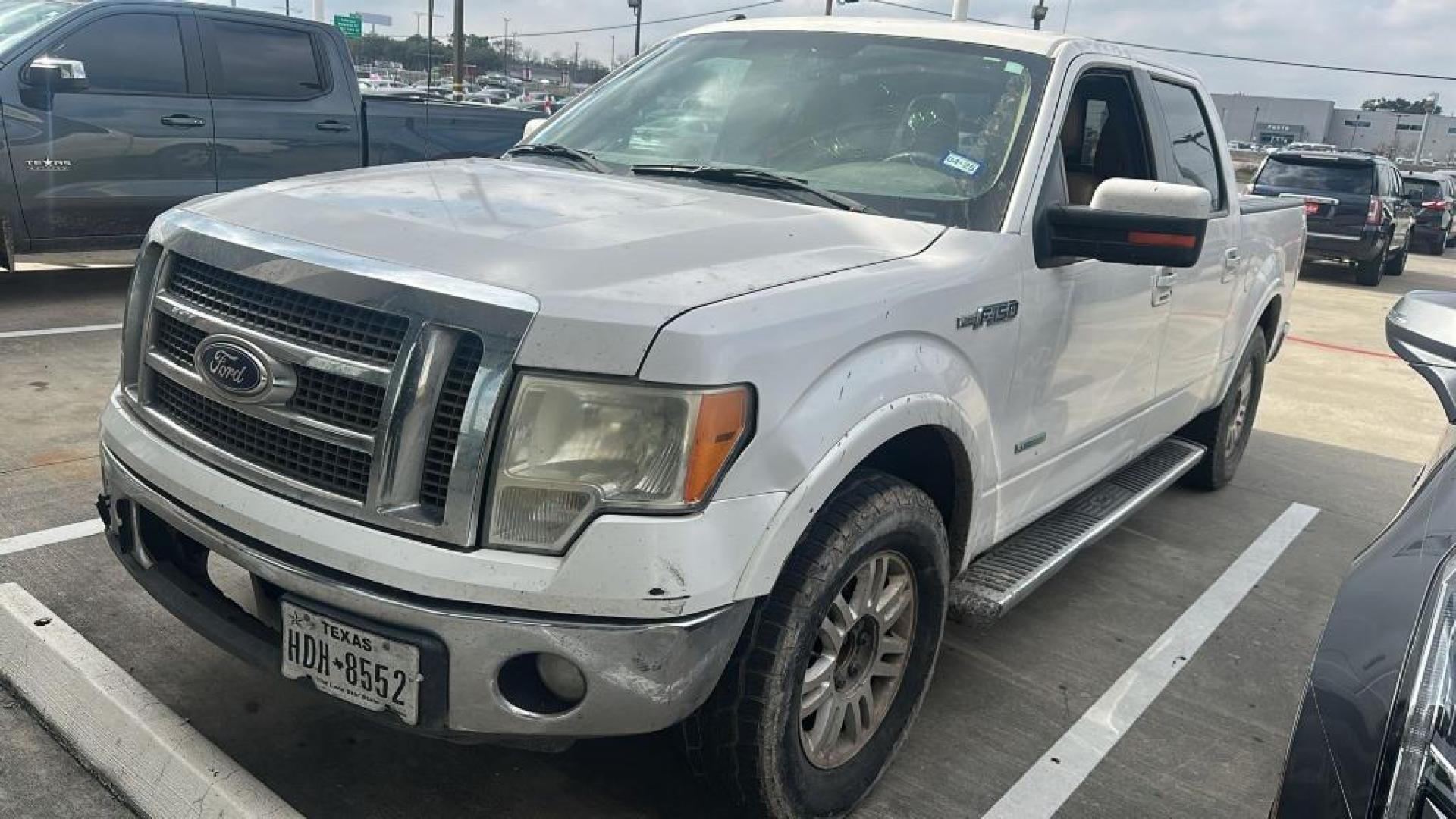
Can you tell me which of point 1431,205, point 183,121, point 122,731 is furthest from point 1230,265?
point 1431,205

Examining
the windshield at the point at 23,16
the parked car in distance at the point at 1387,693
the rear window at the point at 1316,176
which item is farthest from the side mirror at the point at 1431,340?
the rear window at the point at 1316,176

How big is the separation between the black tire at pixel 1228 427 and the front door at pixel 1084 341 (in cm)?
135

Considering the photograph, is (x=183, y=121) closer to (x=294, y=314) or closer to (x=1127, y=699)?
(x=294, y=314)

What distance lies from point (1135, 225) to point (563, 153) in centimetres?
172

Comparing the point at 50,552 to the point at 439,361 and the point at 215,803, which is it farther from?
the point at 439,361

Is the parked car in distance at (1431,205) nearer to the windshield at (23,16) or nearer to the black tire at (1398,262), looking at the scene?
the black tire at (1398,262)

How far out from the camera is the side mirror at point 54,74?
696cm

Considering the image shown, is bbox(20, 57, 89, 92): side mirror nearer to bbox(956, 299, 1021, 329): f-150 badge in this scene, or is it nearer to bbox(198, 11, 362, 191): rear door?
bbox(198, 11, 362, 191): rear door

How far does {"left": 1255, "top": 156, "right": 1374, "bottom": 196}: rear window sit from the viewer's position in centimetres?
1582

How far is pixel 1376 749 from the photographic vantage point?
1672 millimetres

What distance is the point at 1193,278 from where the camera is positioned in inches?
170


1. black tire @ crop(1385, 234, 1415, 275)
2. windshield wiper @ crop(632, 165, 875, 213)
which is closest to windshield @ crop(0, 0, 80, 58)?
windshield wiper @ crop(632, 165, 875, 213)

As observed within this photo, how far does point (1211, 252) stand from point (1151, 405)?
71 cm

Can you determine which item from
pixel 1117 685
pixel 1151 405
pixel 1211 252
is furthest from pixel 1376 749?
pixel 1211 252
